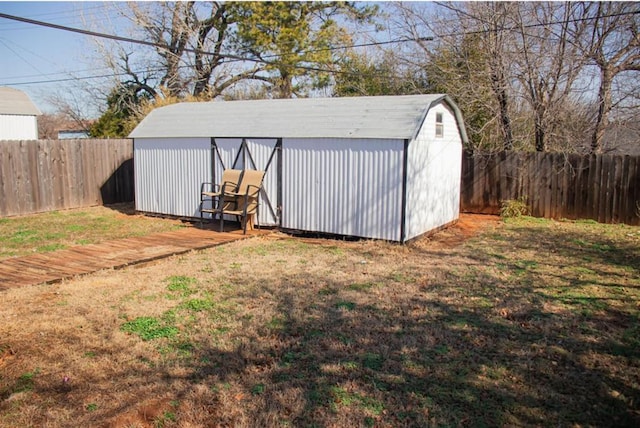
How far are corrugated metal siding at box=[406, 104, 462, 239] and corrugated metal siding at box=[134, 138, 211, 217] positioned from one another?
16.4 feet

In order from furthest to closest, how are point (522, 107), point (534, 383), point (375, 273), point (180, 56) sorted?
1. point (180, 56)
2. point (522, 107)
3. point (375, 273)
4. point (534, 383)

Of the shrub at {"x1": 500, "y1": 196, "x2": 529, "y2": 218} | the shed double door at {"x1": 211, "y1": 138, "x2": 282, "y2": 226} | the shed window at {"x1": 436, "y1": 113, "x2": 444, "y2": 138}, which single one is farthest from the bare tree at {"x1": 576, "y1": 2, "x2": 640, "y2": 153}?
the shed double door at {"x1": 211, "y1": 138, "x2": 282, "y2": 226}

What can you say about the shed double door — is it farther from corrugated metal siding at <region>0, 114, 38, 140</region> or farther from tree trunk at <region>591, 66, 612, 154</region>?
corrugated metal siding at <region>0, 114, 38, 140</region>

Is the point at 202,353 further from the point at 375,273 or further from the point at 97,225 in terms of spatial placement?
the point at 97,225

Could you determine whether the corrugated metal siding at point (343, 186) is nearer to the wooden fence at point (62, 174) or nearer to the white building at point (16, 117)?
the wooden fence at point (62, 174)

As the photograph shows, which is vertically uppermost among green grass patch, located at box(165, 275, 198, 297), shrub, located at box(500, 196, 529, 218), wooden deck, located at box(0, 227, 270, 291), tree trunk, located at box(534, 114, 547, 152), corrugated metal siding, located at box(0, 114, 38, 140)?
corrugated metal siding, located at box(0, 114, 38, 140)

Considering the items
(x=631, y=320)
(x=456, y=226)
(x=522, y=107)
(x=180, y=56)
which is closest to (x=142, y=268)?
(x=631, y=320)

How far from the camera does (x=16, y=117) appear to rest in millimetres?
25625

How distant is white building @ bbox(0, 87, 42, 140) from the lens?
82.7 ft

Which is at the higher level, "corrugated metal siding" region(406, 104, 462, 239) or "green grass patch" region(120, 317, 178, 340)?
"corrugated metal siding" region(406, 104, 462, 239)

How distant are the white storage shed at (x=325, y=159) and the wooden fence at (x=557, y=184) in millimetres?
1932

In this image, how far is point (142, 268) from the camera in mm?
7715

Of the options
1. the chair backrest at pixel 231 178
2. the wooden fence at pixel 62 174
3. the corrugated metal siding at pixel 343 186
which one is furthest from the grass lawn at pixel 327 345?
the wooden fence at pixel 62 174

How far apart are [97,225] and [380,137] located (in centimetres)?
700
